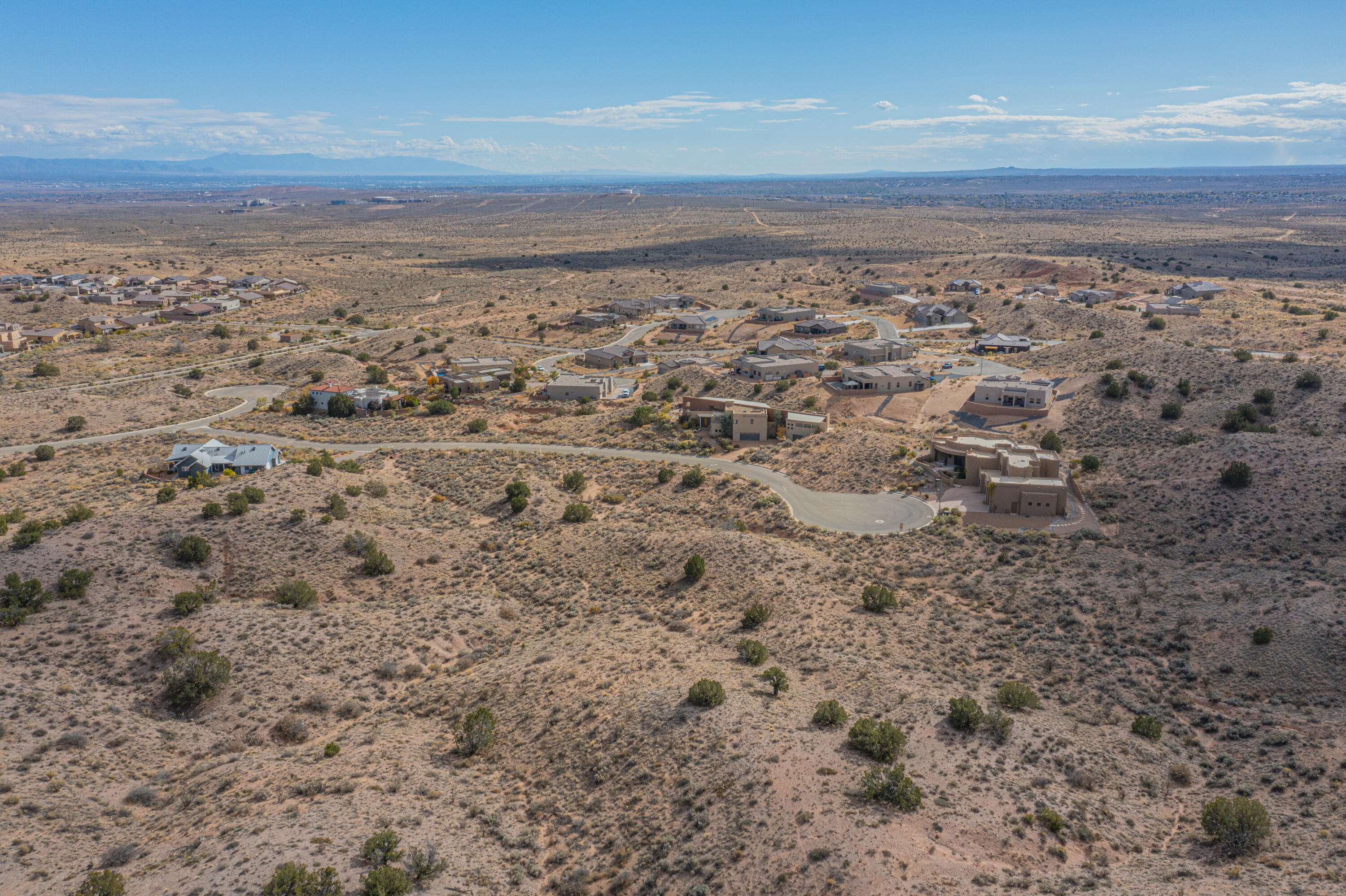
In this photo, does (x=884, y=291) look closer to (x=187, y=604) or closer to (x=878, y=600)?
(x=878, y=600)

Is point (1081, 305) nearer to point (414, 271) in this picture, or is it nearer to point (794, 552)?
point (794, 552)

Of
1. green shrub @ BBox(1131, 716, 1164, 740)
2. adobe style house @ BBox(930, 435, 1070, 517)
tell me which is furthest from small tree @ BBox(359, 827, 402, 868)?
adobe style house @ BBox(930, 435, 1070, 517)

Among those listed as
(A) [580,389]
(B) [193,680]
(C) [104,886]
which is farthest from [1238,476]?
(C) [104,886]

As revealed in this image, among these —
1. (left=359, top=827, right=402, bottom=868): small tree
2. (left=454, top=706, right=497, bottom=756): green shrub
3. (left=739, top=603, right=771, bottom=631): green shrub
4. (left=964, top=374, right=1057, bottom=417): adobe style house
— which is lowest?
(left=454, top=706, right=497, bottom=756): green shrub

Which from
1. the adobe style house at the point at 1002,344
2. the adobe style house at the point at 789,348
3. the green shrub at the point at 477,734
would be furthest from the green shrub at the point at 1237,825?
the adobe style house at the point at 1002,344

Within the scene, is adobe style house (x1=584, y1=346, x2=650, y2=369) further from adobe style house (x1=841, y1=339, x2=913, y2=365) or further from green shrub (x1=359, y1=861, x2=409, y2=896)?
green shrub (x1=359, y1=861, x2=409, y2=896)
